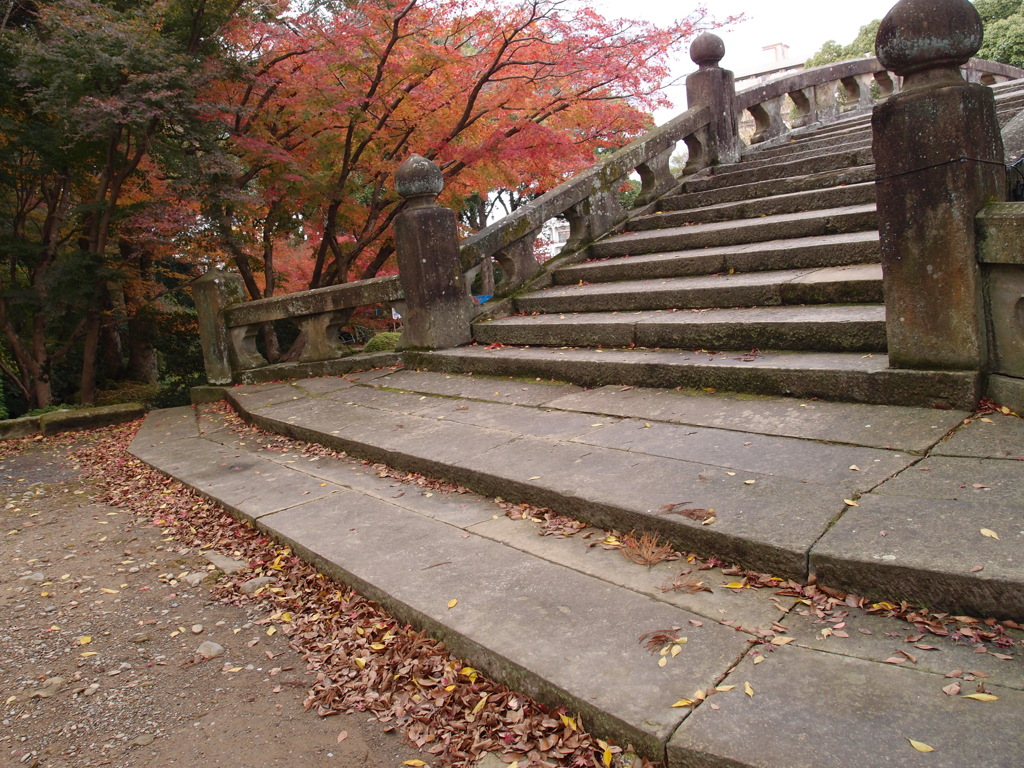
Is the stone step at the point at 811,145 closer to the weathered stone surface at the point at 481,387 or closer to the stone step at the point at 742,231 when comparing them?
the stone step at the point at 742,231

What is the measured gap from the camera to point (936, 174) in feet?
10.8

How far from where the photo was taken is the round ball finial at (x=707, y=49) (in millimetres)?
8344

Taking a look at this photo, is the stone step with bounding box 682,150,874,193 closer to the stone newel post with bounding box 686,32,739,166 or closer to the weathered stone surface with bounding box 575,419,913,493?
the stone newel post with bounding box 686,32,739,166

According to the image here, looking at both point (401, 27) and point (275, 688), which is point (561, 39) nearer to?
point (401, 27)

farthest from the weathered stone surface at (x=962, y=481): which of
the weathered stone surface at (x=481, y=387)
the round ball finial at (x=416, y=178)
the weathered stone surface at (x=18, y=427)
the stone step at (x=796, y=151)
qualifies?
the weathered stone surface at (x=18, y=427)

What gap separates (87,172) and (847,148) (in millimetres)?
9820

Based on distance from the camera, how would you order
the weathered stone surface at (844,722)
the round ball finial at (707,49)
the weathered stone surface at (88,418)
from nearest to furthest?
the weathered stone surface at (844,722)
the weathered stone surface at (88,418)
the round ball finial at (707,49)

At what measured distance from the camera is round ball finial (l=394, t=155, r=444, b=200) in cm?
671

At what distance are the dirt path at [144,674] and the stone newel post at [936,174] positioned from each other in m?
3.08

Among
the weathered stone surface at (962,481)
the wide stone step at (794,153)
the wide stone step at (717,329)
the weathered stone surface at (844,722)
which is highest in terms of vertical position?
the wide stone step at (794,153)

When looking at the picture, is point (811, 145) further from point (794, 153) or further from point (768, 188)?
point (768, 188)

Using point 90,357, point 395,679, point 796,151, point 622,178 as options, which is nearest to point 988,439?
point 395,679

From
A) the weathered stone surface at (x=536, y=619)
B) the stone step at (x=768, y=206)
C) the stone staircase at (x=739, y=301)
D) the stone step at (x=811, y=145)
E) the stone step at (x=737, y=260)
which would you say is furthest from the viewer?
the stone step at (x=811, y=145)

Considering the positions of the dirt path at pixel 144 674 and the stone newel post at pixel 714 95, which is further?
the stone newel post at pixel 714 95
